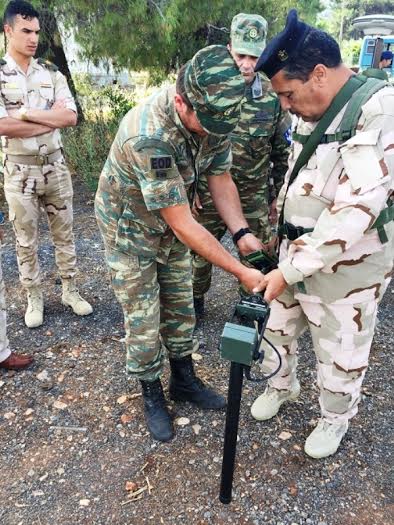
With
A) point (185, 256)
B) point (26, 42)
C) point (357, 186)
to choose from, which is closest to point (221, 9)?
point (26, 42)

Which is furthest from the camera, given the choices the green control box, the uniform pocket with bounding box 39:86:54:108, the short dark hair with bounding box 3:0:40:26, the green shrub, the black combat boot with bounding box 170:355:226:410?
the green shrub

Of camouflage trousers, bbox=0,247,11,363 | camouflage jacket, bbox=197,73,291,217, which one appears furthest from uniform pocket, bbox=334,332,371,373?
camouflage trousers, bbox=0,247,11,363

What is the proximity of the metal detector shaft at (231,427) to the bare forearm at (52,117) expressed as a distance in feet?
7.40

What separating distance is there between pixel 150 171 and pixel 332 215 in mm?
705

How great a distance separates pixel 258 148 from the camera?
297cm

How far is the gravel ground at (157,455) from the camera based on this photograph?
212 cm

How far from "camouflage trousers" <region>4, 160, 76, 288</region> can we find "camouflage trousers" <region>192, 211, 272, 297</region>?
96 cm

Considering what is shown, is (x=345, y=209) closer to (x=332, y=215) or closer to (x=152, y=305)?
(x=332, y=215)

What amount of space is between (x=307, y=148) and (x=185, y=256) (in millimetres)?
855

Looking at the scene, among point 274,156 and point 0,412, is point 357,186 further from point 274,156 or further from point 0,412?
point 0,412

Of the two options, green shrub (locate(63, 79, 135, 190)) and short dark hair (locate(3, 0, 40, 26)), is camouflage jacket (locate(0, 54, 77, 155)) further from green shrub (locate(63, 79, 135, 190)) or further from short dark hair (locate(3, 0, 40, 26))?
green shrub (locate(63, 79, 135, 190))

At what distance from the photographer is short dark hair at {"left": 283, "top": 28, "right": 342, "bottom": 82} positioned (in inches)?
64.3

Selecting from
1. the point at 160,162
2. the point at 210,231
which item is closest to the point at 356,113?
the point at 160,162

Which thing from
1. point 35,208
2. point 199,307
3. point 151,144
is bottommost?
point 199,307
